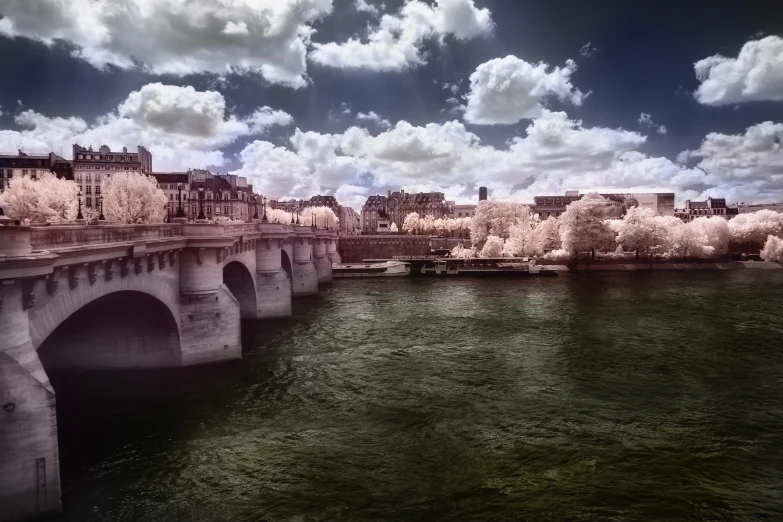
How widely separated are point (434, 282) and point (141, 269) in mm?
66806

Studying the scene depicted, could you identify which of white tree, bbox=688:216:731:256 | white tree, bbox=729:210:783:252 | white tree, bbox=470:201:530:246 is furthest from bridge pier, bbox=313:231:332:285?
white tree, bbox=729:210:783:252

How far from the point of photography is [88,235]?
19.3m

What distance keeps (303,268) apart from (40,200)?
1521 inches

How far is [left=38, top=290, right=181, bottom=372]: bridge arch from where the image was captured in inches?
1055

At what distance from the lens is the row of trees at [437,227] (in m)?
181

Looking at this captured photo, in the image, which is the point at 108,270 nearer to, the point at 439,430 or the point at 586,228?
the point at 439,430

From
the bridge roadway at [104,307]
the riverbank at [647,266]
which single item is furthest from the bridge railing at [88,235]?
the riverbank at [647,266]

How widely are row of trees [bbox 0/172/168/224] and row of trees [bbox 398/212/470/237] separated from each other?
4418 inches

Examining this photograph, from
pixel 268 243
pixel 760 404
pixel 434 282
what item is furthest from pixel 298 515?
pixel 434 282

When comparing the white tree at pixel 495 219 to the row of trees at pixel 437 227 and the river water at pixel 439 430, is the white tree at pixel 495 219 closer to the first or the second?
the row of trees at pixel 437 227

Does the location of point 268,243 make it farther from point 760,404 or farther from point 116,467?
point 760,404

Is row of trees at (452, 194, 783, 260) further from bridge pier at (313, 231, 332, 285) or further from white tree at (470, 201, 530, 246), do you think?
bridge pier at (313, 231, 332, 285)

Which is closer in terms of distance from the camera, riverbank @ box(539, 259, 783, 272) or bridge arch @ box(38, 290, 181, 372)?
bridge arch @ box(38, 290, 181, 372)

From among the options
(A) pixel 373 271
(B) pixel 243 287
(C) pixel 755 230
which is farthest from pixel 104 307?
(C) pixel 755 230
